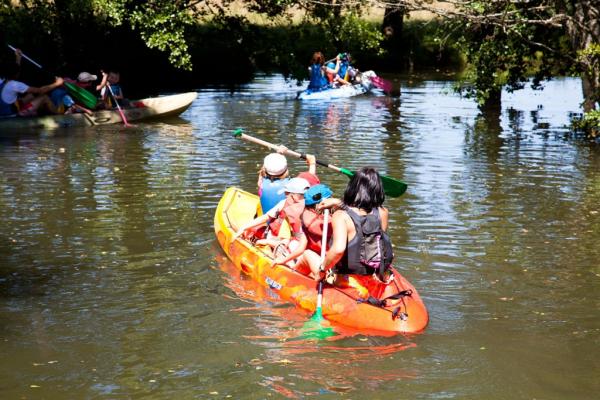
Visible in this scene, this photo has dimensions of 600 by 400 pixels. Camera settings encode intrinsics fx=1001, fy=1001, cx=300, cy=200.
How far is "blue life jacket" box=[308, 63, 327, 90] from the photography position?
90.3 ft

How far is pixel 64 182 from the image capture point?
15.0 meters

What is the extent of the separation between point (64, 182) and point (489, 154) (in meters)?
7.57

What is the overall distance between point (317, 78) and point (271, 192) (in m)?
17.4

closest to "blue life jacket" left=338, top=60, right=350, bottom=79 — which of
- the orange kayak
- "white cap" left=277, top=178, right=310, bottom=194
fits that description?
"white cap" left=277, top=178, right=310, bottom=194

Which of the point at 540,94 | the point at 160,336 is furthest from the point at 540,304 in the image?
the point at 540,94

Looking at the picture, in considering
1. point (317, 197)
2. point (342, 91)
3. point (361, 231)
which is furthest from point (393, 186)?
point (342, 91)

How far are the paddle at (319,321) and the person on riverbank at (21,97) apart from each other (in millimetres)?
13870

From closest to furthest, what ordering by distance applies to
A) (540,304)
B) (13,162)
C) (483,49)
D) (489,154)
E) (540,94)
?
(540,304) → (13,162) → (489,154) → (483,49) → (540,94)

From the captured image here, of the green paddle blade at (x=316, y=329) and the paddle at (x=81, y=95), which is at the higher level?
the paddle at (x=81, y=95)

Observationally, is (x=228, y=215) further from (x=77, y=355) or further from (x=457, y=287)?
(x=77, y=355)

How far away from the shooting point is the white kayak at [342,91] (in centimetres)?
2748

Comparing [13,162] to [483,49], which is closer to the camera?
[13,162]

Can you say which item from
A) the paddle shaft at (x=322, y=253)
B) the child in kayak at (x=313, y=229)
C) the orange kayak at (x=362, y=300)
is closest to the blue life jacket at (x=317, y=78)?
the orange kayak at (x=362, y=300)

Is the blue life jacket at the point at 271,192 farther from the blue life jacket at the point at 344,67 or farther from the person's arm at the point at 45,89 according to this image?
the blue life jacket at the point at 344,67
